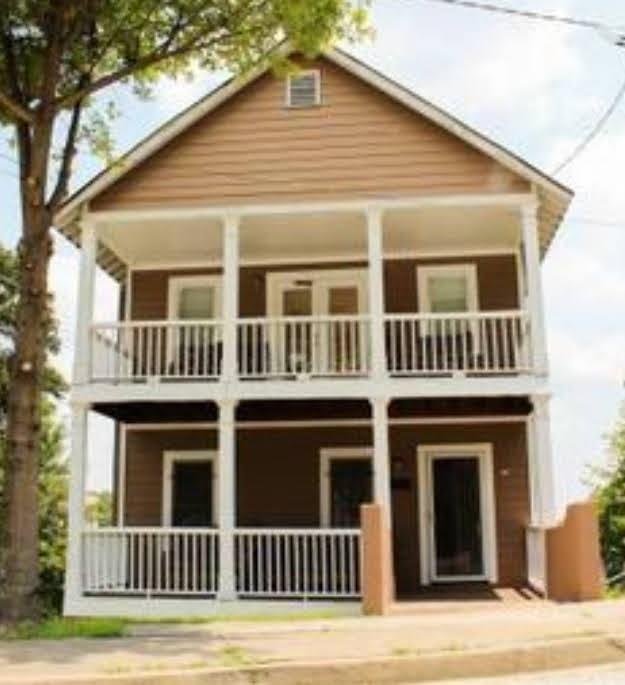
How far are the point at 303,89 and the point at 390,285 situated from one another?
3.87 metres

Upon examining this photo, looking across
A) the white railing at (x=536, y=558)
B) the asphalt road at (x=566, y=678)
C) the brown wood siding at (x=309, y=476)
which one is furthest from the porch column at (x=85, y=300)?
the asphalt road at (x=566, y=678)

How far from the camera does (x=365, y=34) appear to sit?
15406 mm

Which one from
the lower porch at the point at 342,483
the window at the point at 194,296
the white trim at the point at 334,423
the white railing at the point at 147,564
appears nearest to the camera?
the white railing at the point at 147,564

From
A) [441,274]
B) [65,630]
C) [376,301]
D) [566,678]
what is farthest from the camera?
[441,274]

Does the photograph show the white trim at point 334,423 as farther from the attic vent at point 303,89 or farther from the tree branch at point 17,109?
the tree branch at point 17,109

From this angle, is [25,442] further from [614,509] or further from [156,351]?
[614,509]

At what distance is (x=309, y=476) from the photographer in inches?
768

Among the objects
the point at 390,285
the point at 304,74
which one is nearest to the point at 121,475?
the point at 390,285

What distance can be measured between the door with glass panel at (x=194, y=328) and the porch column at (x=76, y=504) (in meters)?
1.76

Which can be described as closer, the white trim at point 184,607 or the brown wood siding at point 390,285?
the white trim at point 184,607

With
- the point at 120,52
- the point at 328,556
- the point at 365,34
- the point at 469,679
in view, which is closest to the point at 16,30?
the point at 120,52

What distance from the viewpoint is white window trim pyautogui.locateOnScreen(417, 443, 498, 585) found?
18.8 metres

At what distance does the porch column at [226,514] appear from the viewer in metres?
16.1

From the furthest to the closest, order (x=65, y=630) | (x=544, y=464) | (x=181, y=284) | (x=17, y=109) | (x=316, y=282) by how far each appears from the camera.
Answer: (x=181, y=284) → (x=316, y=282) → (x=544, y=464) → (x=17, y=109) → (x=65, y=630)
